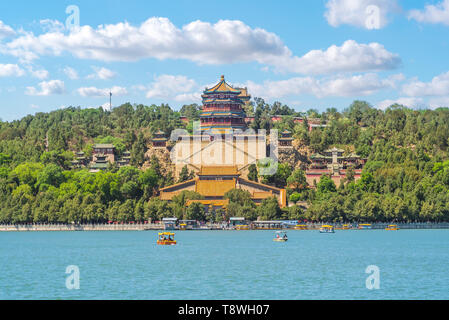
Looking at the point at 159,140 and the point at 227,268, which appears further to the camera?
the point at 159,140

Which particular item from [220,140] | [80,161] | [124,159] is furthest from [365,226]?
[80,161]

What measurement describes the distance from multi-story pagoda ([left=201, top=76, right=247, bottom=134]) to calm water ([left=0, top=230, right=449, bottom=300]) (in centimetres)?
3997

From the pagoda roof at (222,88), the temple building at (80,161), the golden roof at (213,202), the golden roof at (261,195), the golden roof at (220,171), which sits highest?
the pagoda roof at (222,88)

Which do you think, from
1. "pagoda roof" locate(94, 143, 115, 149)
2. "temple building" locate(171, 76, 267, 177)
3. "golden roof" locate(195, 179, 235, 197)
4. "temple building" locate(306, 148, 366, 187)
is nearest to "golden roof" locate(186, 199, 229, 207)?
"golden roof" locate(195, 179, 235, 197)

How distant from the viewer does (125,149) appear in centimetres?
12344

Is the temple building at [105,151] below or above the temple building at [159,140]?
below

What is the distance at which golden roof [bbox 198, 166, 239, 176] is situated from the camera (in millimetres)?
102438

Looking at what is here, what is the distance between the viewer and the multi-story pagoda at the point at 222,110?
117 meters

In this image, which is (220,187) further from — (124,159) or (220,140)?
(124,159)

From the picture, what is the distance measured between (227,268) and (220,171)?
53.1 metres

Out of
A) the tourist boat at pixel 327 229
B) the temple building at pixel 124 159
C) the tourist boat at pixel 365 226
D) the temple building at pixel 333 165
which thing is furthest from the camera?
the temple building at pixel 124 159

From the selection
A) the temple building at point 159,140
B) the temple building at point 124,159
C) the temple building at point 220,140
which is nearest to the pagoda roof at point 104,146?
the temple building at point 124,159

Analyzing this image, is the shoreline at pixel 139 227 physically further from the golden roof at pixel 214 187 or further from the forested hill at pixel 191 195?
the golden roof at pixel 214 187

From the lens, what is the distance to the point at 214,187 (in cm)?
10131
